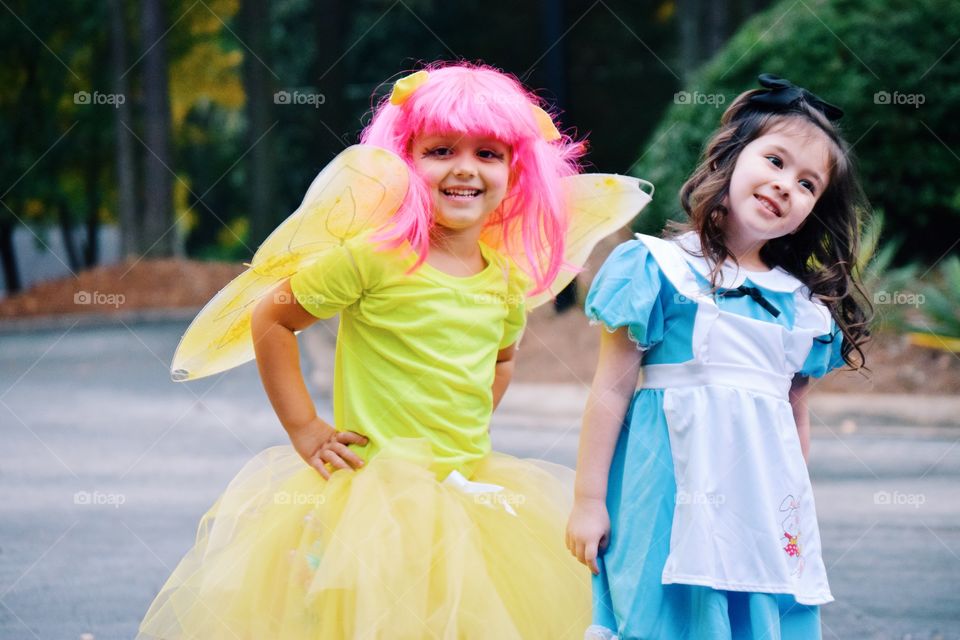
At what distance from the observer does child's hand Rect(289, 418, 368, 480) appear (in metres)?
3.18

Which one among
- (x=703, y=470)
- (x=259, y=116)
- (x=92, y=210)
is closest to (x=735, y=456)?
(x=703, y=470)

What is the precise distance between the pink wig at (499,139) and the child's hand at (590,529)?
2.35ft

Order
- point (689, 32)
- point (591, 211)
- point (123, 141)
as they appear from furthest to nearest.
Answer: point (123, 141) → point (689, 32) → point (591, 211)

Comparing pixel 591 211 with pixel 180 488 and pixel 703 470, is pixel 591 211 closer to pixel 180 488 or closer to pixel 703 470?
pixel 703 470

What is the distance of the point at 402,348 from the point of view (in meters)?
3.22

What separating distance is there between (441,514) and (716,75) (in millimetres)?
9277

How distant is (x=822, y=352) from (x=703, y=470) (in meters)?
0.49

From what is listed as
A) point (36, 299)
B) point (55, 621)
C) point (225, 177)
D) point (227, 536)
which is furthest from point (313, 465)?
point (225, 177)

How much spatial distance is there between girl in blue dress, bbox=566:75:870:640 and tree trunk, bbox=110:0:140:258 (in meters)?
18.8

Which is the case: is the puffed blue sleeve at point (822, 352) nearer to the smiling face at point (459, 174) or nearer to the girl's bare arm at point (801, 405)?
the girl's bare arm at point (801, 405)

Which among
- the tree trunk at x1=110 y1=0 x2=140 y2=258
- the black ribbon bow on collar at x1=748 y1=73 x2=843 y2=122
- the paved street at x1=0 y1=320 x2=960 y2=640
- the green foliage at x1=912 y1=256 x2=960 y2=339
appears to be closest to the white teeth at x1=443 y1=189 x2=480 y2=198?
the black ribbon bow on collar at x1=748 y1=73 x2=843 y2=122

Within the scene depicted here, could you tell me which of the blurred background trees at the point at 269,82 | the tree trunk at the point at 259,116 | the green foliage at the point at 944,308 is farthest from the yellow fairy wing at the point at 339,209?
the tree trunk at the point at 259,116

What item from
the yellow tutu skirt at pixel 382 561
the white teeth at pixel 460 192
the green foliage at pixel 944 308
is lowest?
the green foliage at pixel 944 308

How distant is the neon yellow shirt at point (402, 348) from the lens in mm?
3164
